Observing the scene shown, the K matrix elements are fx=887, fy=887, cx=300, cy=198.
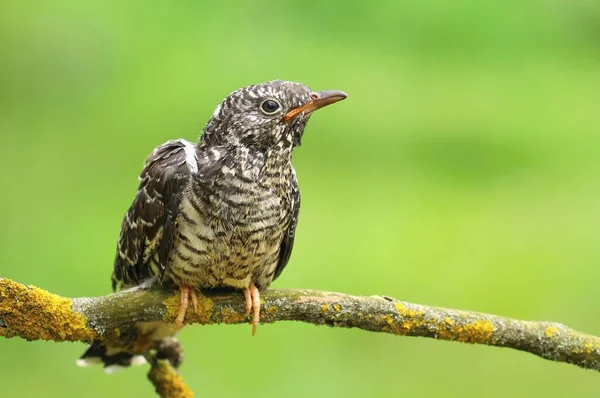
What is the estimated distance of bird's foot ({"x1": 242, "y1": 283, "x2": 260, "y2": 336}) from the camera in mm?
1977

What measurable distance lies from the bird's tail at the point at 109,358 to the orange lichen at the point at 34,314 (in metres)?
0.49

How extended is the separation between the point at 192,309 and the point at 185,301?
0.09ft

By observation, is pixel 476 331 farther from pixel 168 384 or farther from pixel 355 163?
pixel 355 163

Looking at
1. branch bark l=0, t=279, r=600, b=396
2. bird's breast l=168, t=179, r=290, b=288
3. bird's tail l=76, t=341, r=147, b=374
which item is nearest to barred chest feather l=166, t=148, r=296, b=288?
bird's breast l=168, t=179, r=290, b=288

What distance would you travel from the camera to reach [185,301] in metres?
1.99

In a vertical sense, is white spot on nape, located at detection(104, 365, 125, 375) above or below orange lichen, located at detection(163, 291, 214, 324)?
below

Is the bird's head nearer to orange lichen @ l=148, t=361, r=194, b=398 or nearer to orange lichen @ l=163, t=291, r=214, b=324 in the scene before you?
orange lichen @ l=163, t=291, r=214, b=324

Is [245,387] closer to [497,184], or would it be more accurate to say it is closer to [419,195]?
[419,195]

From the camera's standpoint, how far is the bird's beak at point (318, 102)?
6.44 feet

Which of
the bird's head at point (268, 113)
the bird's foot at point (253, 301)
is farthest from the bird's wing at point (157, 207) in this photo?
the bird's foot at point (253, 301)

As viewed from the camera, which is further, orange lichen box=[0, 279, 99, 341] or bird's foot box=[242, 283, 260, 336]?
bird's foot box=[242, 283, 260, 336]


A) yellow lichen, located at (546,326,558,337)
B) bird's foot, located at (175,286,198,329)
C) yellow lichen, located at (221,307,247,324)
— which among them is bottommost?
yellow lichen, located at (221,307,247,324)

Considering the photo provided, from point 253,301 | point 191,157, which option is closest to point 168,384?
point 253,301

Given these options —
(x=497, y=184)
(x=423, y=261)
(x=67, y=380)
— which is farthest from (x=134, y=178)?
(x=497, y=184)
